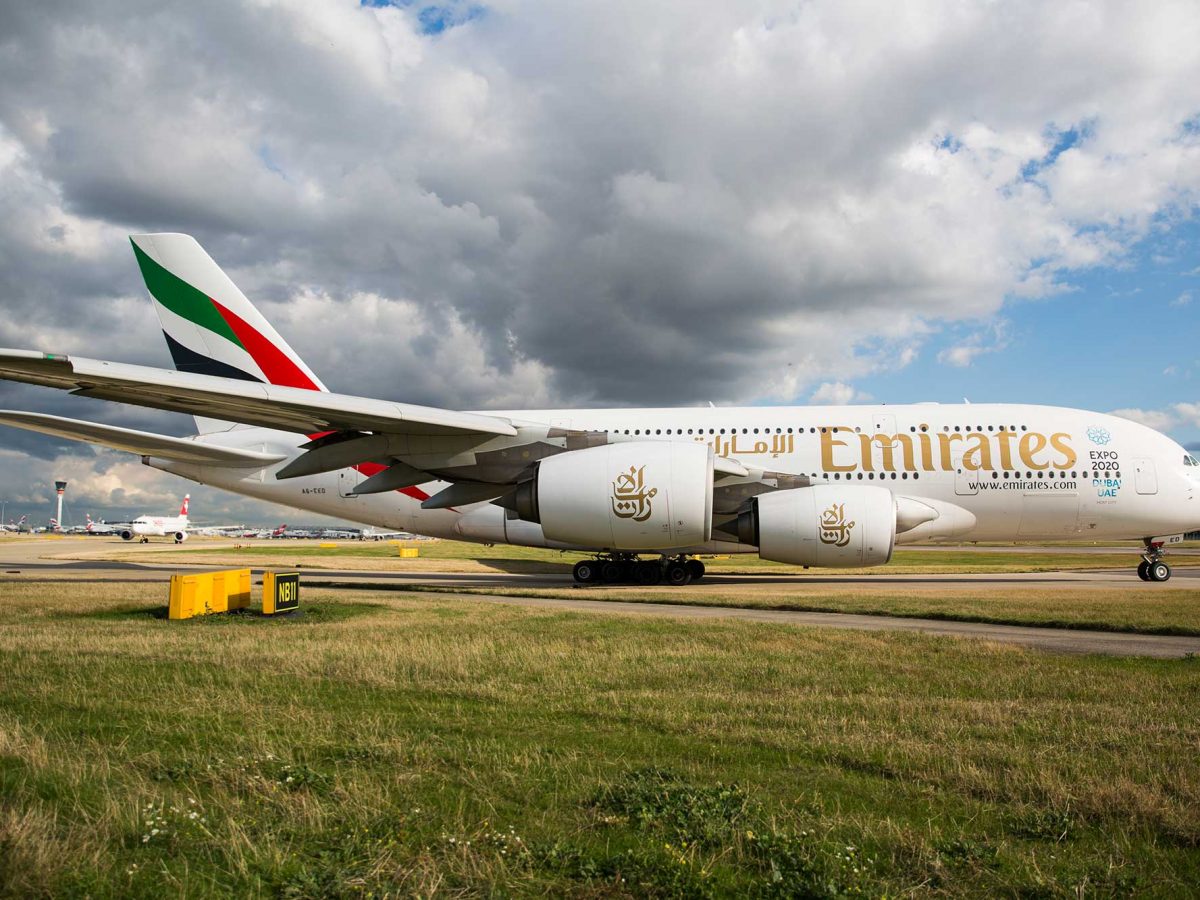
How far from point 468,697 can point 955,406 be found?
16575 millimetres

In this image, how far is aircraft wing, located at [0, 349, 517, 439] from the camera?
32.4ft

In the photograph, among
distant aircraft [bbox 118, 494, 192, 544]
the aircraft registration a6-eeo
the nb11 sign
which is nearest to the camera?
the nb11 sign

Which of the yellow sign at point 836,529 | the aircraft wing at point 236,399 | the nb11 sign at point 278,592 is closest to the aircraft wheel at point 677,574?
the yellow sign at point 836,529

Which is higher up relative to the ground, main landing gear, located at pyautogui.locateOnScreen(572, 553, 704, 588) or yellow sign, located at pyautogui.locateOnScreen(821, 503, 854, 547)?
yellow sign, located at pyautogui.locateOnScreen(821, 503, 854, 547)

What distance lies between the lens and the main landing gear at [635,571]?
18.8 m

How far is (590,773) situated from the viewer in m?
4.01

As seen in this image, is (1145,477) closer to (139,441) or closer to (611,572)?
(611,572)

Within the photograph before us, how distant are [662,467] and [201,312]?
1197 centimetres

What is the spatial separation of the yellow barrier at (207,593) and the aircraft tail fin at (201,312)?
7.76m

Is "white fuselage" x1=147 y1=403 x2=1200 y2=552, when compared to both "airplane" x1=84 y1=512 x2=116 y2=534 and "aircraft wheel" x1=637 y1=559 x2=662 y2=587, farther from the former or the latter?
"airplane" x1=84 y1=512 x2=116 y2=534

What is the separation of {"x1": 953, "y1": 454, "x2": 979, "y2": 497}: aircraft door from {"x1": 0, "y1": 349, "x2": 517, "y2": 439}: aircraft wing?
10487mm

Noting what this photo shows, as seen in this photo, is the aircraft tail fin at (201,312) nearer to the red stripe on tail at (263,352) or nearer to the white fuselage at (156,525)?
the red stripe on tail at (263,352)

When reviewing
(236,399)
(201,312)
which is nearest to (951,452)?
(236,399)

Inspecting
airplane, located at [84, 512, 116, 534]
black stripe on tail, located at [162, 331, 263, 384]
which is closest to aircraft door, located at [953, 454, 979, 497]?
black stripe on tail, located at [162, 331, 263, 384]
